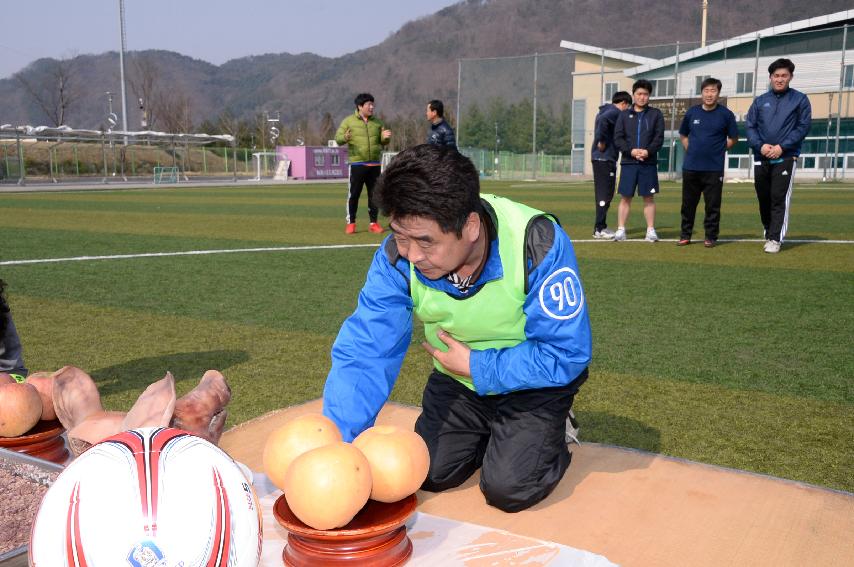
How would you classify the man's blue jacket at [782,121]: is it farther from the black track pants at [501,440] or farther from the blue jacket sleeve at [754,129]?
the black track pants at [501,440]

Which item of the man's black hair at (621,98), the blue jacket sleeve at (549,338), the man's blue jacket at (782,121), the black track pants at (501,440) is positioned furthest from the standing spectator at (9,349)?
the man's black hair at (621,98)

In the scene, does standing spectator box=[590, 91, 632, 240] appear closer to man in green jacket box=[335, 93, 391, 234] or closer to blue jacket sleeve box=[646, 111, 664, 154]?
blue jacket sleeve box=[646, 111, 664, 154]

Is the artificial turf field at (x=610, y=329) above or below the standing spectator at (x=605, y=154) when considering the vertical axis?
below

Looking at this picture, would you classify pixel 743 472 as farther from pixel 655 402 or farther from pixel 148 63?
pixel 148 63

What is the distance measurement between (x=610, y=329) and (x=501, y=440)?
294 centimetres

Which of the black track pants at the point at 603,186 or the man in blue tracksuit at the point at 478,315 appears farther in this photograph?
the black track pants at the point at 603,186

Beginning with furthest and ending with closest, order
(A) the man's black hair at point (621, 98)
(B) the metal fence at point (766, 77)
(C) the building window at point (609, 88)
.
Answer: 1. (C) the building window at point (609, 88)
2. (B) the metal fence at point (766, 77)
3. (A) the man's black hair at point (621, 98)

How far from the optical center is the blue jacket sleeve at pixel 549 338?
8.94 feet

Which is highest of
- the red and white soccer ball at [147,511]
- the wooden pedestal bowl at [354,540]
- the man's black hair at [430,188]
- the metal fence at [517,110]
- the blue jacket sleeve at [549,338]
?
the metal fence at [517,110]

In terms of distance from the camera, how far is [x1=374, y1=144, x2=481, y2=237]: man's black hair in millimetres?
2455

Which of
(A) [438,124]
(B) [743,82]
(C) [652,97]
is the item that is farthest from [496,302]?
(C) [652,97]

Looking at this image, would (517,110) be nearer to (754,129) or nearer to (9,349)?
(754,129)

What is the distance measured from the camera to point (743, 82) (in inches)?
1271

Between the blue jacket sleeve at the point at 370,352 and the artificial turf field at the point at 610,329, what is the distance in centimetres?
132
